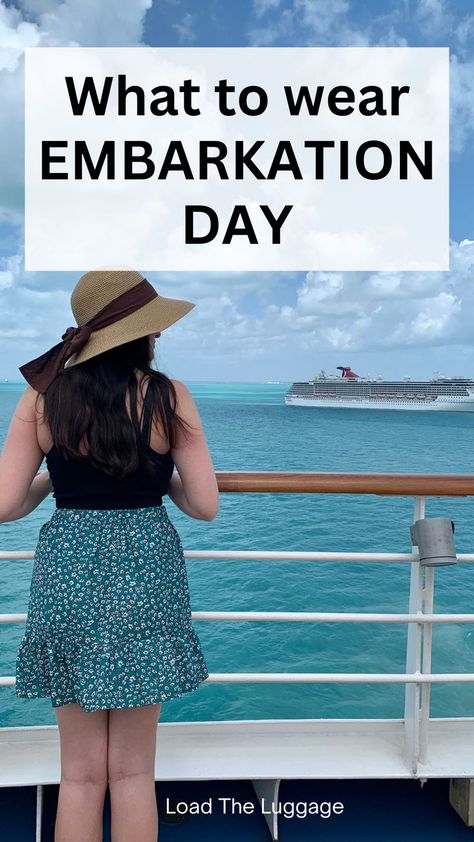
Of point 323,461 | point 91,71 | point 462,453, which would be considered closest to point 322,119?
point 91,71

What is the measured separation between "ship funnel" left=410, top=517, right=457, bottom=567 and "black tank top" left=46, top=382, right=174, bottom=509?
2.18 feet

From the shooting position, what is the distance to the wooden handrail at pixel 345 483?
136cm

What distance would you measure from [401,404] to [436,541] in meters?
69.5

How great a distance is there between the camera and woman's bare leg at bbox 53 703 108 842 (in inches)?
42.4

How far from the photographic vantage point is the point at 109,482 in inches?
40.5

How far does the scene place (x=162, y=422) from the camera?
101cm

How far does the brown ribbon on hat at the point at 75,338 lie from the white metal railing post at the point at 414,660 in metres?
0.82

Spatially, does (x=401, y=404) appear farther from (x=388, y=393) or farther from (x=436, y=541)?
(x=436, y=541)

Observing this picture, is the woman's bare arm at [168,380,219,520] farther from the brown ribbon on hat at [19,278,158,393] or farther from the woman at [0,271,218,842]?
the brown ribbon on hat at [19,278,158,393]

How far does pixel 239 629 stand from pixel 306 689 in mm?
2844

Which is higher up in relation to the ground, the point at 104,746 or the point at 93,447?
the point at 93,447

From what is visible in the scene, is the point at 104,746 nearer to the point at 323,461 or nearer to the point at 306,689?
the point at 306,689

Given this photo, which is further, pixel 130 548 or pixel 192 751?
pixel 192 751

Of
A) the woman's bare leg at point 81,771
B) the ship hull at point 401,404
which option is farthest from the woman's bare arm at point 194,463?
the ship hull at point 401,404
